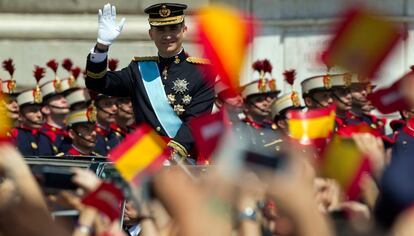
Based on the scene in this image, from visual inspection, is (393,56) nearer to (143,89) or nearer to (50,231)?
(50,231)

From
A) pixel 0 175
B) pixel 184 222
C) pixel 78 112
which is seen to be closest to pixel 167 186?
pixel 184 222

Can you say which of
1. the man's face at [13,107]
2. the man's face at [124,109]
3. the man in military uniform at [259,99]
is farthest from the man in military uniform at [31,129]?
the man in military uniform at [259,99]

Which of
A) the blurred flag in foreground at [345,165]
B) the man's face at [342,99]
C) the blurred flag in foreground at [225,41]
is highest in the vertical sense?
the blurred flag in foreground at [225,41]

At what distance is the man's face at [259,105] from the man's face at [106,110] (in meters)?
1.14

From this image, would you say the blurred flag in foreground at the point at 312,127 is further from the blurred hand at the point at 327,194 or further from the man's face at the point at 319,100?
the man's face at the point at 319,100

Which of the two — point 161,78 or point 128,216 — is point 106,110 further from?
point 128,216

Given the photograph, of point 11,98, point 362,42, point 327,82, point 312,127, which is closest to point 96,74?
point 327,82

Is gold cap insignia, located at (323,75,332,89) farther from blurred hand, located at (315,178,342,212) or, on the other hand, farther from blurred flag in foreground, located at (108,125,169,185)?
blurred flag in foreground, located at (108,125,169,185)

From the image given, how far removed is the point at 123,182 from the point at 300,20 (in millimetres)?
10504

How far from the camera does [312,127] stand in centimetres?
524

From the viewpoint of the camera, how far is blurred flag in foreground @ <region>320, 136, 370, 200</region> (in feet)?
15.9

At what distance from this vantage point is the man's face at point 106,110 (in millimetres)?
13867

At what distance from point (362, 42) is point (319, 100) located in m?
8.29

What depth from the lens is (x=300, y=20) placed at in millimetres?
15758
